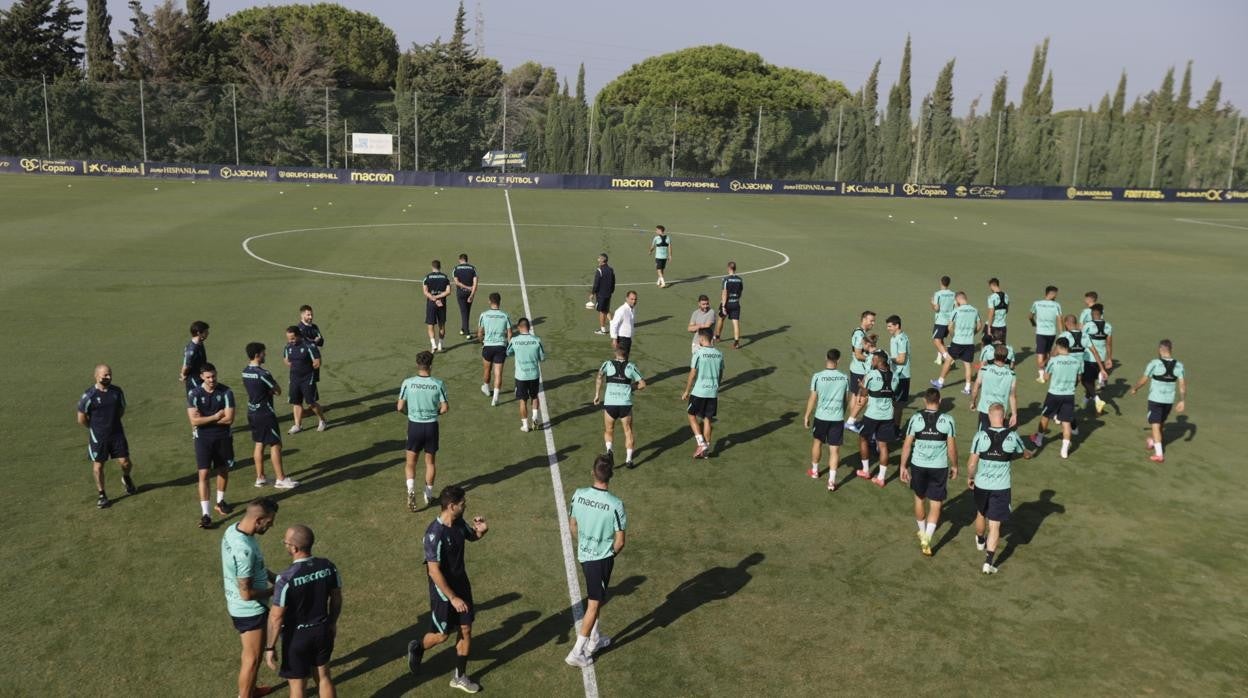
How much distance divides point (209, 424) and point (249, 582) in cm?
415

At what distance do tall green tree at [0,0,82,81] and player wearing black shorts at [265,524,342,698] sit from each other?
76001mm

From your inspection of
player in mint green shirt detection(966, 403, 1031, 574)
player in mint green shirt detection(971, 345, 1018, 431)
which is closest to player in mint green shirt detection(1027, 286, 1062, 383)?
player in mint green shirt detection(971, 345, 1018, 431)

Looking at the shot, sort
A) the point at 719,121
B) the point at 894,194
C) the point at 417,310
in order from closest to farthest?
the point at 417,310
the point at 894,194
the point at 719,121

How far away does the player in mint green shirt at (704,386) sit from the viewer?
13117 millimetres

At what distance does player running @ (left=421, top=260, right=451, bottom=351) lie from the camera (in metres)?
18.1

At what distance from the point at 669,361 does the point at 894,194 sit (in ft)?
170

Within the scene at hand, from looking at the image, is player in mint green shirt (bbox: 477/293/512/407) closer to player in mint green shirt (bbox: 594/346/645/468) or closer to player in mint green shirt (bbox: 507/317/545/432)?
player in mint green shirt (bbox: 507/317/545/432)

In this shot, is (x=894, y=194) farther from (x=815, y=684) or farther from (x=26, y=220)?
(x=815, y=684)

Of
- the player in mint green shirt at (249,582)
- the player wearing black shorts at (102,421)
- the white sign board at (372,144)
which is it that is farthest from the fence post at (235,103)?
the player in mint green shirt at (249,582)

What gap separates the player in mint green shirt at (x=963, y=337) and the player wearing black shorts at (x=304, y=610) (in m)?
13.5

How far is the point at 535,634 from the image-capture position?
876cm

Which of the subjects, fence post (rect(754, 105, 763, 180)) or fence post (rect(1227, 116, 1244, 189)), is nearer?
fence post (rect(754, 105, 763, 180))

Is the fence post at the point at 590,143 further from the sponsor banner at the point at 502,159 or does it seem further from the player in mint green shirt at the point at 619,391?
the player in mint green shirt at the point at 619,391

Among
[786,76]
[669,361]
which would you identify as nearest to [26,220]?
[669,361]
